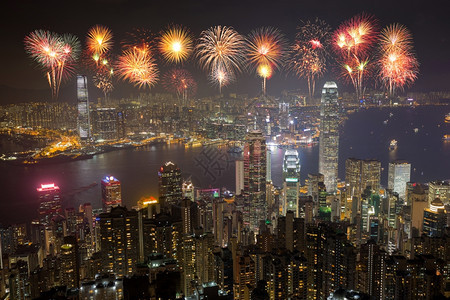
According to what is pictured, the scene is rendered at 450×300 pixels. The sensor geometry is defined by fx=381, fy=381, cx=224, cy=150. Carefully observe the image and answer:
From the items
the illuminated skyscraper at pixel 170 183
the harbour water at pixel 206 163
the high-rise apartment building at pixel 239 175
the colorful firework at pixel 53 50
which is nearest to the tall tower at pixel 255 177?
the high-rise apartment building at pixel 239 175

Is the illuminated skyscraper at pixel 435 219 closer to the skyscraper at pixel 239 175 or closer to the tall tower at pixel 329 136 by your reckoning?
the tall tower at pixel 329 136

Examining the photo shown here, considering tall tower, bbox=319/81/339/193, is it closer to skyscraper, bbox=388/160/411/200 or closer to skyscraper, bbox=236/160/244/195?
skyscraper, bbox=388/160/411/200

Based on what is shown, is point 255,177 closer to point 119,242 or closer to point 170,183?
point 170,183

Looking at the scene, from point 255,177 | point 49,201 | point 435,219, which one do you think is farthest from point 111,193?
point 435,219

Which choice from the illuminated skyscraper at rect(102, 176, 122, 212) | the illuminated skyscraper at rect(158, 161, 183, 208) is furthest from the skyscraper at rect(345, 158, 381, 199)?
the illuminated skyscraper at rect(102, 176, 122, 212)

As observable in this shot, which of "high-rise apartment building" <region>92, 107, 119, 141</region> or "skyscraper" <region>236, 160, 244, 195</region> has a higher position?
"high-rise apartment building" <region>92, 107, 119, 141</region>

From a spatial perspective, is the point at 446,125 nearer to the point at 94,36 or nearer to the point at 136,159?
the point at 136,159

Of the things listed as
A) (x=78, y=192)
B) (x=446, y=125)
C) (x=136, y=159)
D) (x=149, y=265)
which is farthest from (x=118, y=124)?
(x=446, y=125)
